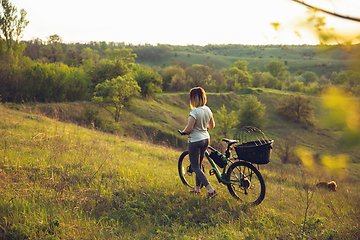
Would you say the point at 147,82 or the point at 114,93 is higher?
the point at 147,82

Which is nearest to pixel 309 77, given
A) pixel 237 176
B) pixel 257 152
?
pixel 237 176

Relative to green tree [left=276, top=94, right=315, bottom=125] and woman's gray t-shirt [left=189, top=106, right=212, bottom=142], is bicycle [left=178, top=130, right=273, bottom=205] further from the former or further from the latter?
green tree [left=276, top=94, right=315, bottom=125]

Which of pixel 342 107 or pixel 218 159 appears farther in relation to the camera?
pixel 218 159

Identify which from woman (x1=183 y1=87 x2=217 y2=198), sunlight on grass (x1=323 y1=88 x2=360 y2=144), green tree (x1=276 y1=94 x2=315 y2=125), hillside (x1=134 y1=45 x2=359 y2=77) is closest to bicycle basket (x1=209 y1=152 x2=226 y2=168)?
woman (x1=183 y1=87 x2=217 y2=198)

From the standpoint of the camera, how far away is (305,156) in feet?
6.97

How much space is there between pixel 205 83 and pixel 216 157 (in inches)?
1767

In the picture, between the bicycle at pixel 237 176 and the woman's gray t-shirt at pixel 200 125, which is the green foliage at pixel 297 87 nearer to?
the bicycle at pixel 237 176

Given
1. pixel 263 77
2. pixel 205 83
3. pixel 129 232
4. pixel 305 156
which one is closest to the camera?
pixel 305 156

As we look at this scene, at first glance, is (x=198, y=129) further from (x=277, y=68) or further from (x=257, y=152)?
(x=277, y=68)

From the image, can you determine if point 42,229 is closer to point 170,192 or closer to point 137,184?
point 137,184

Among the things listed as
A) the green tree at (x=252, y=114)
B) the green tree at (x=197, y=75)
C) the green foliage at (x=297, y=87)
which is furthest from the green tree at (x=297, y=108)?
the green tree at (x=197, y=75)

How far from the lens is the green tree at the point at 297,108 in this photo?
120 ft

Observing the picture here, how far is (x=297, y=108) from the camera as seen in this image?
1490 inches

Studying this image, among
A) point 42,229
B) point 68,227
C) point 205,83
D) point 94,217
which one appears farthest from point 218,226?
point 205,83
